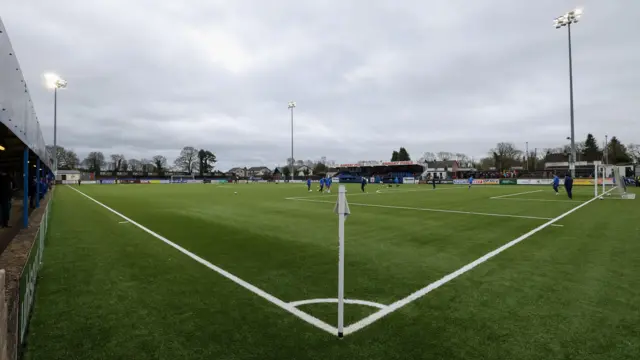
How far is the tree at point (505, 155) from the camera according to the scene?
104750 millimetres

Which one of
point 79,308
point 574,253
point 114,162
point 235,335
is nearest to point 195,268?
point 79,308

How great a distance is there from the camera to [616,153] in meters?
84.9

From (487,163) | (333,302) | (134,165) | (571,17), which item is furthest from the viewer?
(134,165)

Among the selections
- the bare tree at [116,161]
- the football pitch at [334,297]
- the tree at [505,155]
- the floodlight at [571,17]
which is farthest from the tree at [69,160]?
the tree at [505,155]

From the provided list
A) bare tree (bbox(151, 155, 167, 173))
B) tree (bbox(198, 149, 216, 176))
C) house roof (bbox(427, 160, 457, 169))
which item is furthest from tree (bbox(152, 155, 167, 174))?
house roof (bbox(427, 160, 457, 169))

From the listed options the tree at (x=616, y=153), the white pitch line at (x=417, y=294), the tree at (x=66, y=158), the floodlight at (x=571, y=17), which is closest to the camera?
the white pitch line at (x=417, y=294)

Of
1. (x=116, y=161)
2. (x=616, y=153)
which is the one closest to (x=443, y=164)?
(x=616, y=153)

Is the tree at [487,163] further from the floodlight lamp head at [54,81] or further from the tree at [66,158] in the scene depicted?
the tree at [66,158]

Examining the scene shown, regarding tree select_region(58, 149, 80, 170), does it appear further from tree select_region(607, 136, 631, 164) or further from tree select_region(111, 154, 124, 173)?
tree select_region(607, 136, 631, 164)

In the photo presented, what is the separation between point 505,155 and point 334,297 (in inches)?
4706

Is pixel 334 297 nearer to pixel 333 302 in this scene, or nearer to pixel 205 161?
pixel 333 302

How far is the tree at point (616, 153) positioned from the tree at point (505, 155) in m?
23.7

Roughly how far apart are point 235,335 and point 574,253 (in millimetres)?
7475

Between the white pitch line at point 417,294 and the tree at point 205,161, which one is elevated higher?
the tree at point 205,161
